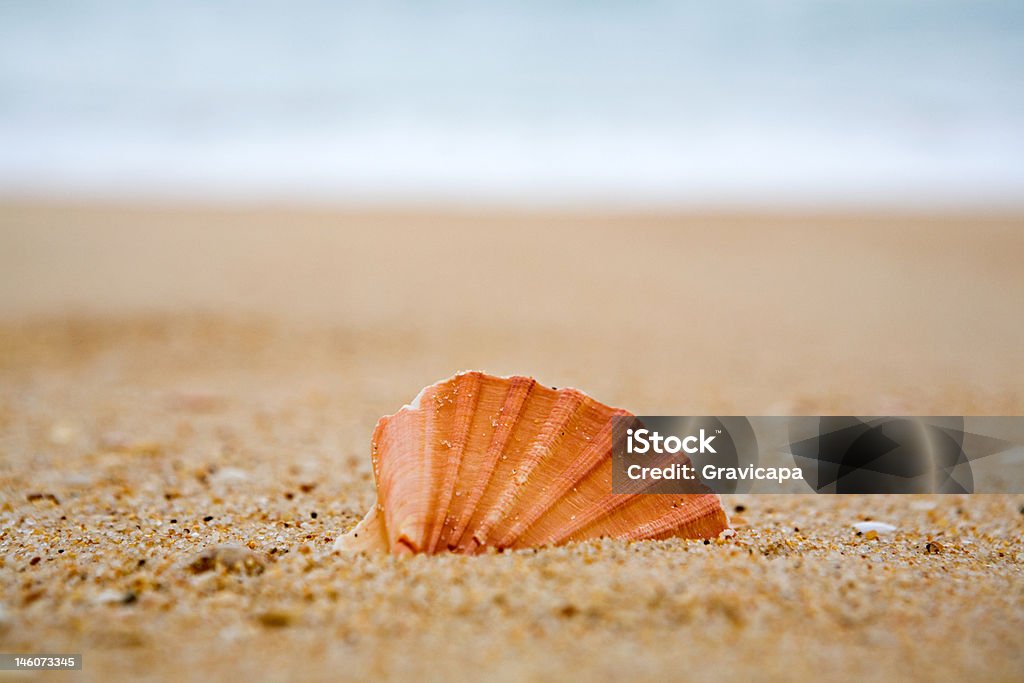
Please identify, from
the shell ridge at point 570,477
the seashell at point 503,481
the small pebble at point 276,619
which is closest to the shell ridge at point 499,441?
the seashell at point 503,481

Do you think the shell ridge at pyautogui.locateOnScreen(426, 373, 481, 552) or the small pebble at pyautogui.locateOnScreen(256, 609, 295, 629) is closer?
the small pebble at pyautogui.locateOnScreen(256, 609, 295, 629)

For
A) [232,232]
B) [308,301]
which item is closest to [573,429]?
[308,301]

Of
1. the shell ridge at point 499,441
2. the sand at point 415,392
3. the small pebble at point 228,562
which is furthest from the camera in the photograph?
the shell ridge at point 499,441

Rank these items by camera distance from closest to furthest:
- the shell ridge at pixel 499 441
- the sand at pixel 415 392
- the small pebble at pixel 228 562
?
the sand at pixel 415 392
the small pebble at pixel 228 562
the shell ridge at pixel 499 441

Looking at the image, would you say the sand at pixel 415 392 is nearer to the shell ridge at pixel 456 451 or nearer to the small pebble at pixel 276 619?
the small pebble at pixel 276 619

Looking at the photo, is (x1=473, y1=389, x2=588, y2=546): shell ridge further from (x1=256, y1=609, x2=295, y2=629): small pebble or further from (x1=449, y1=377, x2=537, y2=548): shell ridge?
(x1=256, y1=609, x2=295, y2=629): small pebble

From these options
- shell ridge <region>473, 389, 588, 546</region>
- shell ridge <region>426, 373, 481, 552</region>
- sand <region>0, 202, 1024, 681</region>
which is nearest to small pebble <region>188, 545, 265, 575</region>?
sand <region>0, 202, 1024, 681</region>

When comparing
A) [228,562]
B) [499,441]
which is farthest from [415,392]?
[228,562]
